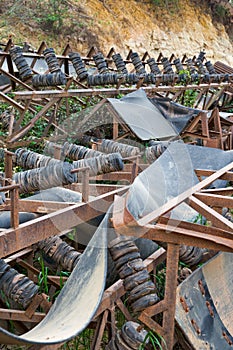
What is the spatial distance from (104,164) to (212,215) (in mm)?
964

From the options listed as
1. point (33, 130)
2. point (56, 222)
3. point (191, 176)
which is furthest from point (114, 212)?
point (33, 130)

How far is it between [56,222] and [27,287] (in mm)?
505

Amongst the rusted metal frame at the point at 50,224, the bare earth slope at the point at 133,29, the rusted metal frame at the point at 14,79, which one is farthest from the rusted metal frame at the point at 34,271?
the bare earth slope at the point at 133,29

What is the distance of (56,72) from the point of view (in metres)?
5.95

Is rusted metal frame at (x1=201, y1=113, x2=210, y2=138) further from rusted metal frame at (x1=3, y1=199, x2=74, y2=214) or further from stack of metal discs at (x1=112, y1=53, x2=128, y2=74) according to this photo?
rusted metal frame at (x1=3, y1=199, x2=74, y2=214)

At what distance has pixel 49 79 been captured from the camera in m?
5.50

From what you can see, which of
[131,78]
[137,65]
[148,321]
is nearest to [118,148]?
[148,321]

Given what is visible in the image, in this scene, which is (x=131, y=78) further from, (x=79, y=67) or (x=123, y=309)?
(x=123, y=309)

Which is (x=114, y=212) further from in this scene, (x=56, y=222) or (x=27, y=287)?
(x=27, y=287)

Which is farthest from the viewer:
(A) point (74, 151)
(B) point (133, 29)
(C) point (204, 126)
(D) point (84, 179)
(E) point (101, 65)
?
(B) point (133, 29)

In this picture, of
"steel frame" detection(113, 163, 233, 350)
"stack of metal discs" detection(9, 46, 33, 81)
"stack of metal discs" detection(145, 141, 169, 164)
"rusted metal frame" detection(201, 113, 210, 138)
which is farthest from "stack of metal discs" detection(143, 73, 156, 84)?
"steel frame" detection(113, 163, 233, 350)

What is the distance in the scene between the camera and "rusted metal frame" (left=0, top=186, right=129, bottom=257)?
276 cm

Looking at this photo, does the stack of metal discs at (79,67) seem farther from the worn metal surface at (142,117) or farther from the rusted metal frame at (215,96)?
the rusted metal frame at (215,96)

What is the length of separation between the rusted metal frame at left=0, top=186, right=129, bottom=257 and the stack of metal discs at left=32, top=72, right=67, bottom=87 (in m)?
2.26
